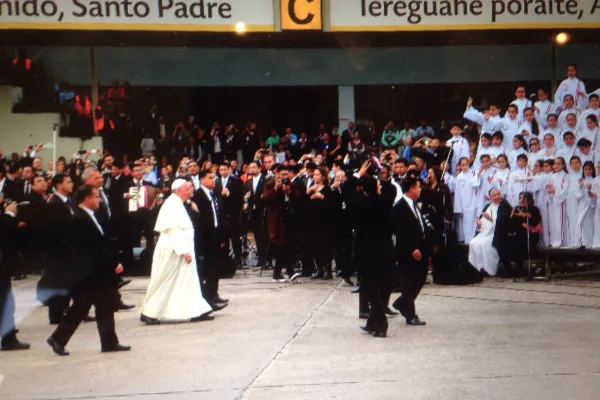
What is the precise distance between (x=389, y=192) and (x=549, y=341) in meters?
2.29

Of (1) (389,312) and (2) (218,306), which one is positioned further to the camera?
(2) (218,306)

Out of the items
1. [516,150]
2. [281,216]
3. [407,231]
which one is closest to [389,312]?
[407,231]

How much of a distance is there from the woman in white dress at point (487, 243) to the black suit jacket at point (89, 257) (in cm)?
815

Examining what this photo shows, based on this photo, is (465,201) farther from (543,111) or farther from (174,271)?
(174,271)

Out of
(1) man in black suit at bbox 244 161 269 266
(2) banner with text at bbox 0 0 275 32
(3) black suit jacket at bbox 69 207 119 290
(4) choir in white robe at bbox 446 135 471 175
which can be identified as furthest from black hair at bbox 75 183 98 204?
(2) banner with text at bbox 0 0 275 32

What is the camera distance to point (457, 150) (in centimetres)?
2059

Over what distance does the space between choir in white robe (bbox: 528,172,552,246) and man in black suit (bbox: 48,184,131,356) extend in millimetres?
8849

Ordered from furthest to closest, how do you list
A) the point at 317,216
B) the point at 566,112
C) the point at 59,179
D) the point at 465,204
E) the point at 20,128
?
the point at 20,128 < the point at 566,112 < the point at 465,204 < the point at 317,216 < the point at 59,179

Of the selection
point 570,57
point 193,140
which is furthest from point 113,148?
point 570,57

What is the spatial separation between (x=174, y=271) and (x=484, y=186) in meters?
7.52

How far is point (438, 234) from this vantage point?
54.7 ft

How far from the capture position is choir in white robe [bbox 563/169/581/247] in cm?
1752

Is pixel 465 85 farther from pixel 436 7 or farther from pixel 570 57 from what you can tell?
pixel 436 7

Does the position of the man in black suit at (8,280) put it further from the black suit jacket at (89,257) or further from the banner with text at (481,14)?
the banner with text at (481,14)
